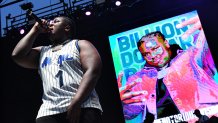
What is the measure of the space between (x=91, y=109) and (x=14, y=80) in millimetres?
5086

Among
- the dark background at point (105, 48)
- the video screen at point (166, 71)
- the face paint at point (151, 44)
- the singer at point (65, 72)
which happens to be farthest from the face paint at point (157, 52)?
the singer at point (65, 72)

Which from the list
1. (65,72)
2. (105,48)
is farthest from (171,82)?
(65,72)

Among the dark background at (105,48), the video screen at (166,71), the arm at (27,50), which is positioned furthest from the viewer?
the dark background at (105,48)

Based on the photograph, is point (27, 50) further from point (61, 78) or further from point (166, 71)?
point (166, 71)

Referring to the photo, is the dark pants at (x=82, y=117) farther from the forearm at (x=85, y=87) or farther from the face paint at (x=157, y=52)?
the face paint at (x=157, y=52)

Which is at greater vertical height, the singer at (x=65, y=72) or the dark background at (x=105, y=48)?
the dark background at (x=105, y=48)

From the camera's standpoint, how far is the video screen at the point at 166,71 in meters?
4.32

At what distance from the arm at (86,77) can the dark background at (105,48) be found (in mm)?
3825

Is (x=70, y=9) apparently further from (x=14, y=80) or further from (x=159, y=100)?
(x=159, y=100)

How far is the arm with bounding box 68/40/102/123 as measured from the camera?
1132 mm

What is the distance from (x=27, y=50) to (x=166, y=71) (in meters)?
3.58

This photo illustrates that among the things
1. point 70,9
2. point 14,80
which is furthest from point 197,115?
point 14,80

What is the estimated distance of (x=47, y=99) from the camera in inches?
49.5

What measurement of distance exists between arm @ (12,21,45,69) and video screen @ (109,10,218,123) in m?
3.23
